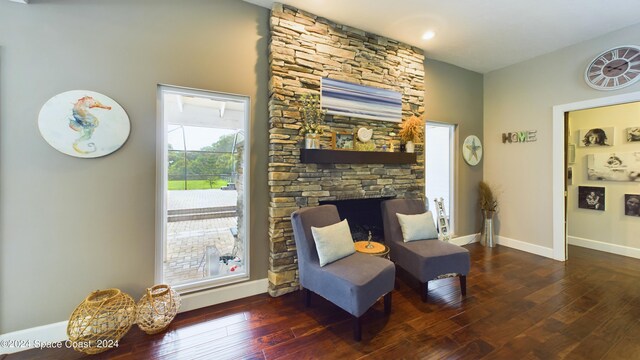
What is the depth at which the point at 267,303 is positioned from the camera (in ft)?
8.41

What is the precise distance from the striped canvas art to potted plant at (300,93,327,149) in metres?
0.17

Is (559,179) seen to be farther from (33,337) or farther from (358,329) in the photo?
(33,337)

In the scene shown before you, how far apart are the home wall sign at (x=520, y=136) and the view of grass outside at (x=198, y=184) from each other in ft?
15.5

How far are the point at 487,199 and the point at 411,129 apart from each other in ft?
7.67

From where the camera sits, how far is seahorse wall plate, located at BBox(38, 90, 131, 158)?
1969 millimetres

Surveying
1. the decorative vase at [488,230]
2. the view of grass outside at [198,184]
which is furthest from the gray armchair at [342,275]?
the decorative vase at [488,230]

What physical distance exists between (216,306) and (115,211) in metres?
1.31

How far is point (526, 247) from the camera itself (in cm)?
412

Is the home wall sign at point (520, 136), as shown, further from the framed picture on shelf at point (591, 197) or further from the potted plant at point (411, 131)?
the potted plant at point (411, 131)

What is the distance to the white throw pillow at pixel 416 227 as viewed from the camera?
2951 mm

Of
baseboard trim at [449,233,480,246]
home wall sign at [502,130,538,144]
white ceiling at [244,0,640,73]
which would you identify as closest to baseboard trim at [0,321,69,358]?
white ceiling at [244,0,640,73]

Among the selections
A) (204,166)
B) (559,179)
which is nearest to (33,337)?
(204,166)

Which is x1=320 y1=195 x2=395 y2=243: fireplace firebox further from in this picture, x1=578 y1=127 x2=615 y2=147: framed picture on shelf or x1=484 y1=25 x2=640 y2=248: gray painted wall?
x1=578 y1=127 x2=615 y2=147: framed picture on shelf

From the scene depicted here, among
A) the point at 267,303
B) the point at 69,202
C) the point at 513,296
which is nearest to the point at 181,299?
the point at 267,303
